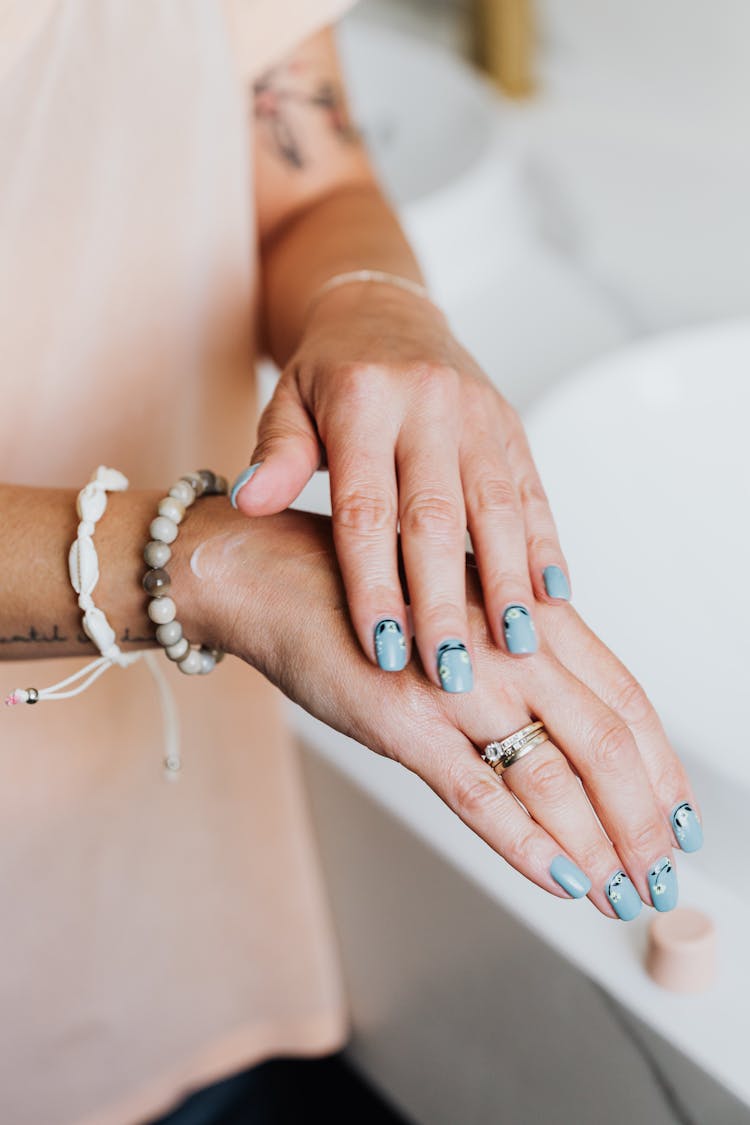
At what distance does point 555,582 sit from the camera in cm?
52

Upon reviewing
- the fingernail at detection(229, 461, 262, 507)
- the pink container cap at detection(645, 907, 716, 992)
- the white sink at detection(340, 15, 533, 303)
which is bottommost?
the pink container cap at detection(645, 907, 716, 992)

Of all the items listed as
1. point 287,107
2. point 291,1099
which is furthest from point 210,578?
point 291,1099

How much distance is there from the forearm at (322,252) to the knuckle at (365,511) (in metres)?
0.18

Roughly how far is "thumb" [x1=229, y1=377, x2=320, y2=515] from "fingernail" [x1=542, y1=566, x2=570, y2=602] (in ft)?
0.38

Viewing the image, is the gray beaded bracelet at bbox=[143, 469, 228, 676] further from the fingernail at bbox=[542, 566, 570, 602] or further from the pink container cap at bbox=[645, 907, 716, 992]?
the pink container cap at bbox=[645, 907, 716, 992]

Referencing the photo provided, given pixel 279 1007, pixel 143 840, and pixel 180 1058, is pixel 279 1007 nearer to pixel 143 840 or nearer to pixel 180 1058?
pixel 180 1058

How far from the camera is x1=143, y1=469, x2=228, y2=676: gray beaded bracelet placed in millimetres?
519

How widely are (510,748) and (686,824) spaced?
0.09m

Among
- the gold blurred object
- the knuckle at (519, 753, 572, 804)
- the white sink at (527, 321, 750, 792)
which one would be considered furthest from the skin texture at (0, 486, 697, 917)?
the gold blurred object

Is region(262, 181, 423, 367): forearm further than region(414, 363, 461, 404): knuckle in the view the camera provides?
Yes

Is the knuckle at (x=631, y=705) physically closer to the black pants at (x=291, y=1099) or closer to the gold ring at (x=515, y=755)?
the gold ring at (x=515, y=755)

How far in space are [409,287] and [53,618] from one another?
10.7 inches

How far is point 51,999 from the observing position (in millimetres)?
832

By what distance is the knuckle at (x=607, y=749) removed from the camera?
48 centimetres
